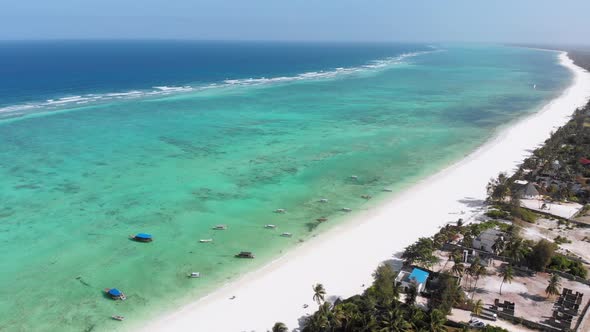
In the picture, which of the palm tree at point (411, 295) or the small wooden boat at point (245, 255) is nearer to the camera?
the palm tree at point (411, 295)

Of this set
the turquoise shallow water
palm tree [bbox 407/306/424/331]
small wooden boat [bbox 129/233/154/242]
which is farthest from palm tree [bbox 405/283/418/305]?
small wooden boat [bbox 129/233/154/242]

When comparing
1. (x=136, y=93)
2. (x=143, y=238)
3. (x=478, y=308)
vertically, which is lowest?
(x=143, y=238)

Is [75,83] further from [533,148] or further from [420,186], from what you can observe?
[533,148]

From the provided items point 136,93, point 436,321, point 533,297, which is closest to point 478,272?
point 533,297

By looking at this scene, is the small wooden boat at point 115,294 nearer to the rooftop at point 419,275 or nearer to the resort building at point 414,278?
the resort building at point 414,278

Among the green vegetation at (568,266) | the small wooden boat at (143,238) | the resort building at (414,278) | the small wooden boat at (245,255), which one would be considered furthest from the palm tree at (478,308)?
the small wooden boat at (143,238)

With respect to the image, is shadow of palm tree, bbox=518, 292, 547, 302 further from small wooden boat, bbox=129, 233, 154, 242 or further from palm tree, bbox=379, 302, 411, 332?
small wooden boat, bbox=129, 233, 154, 242

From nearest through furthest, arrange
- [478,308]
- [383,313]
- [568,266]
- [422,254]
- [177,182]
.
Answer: [383,313] < [478,308] < [422,254] < [568,266] < [177,182]

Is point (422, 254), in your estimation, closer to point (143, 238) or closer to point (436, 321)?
point (436, 321)
